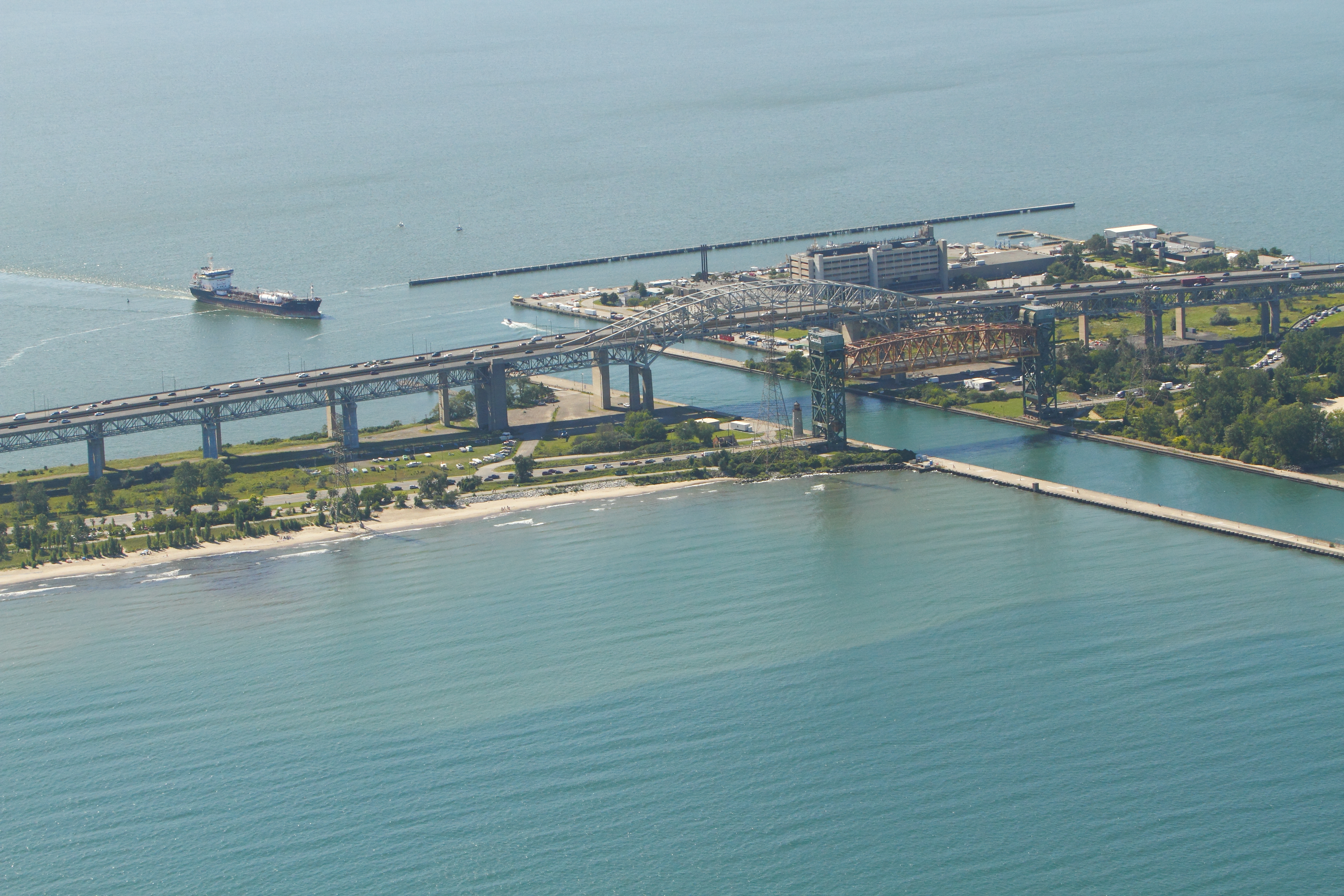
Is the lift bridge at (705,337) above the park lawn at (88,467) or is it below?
above

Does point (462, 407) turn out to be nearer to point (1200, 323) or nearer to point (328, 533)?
point (328, 533)

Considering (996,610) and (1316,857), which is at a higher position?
(996,610)

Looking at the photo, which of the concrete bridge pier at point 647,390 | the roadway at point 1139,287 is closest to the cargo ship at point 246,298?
the concrete bridge pier at point 647,390

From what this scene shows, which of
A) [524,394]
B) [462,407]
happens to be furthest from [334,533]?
[524,394]

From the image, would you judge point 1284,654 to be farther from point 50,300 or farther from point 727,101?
point 727,101

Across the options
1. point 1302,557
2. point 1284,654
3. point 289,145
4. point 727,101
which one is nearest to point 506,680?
point 1284,654

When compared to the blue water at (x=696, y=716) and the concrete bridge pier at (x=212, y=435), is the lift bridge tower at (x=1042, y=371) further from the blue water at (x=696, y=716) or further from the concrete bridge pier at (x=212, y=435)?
the concrete bridge pier at (x=212, y=435)

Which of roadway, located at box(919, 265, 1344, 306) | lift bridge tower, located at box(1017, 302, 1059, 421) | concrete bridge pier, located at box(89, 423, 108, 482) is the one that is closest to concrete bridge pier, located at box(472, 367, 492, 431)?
concrete bridge pier, located at box(89, 423, 108, 482)
